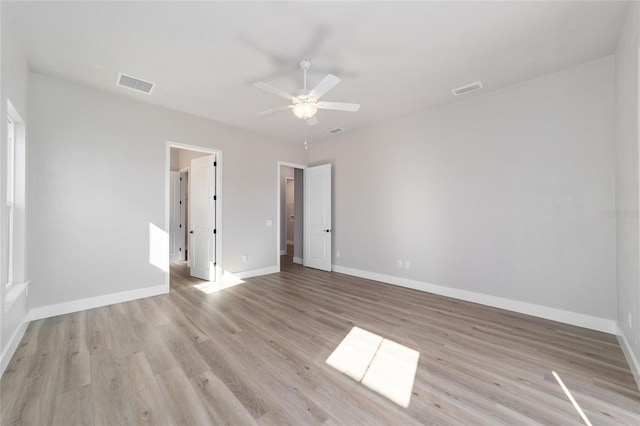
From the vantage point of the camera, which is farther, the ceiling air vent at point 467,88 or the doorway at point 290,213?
the doorway at point 290,213

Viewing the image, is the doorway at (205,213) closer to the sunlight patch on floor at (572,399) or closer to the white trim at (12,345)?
the white trim at (12,345)

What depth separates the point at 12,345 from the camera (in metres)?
2.37

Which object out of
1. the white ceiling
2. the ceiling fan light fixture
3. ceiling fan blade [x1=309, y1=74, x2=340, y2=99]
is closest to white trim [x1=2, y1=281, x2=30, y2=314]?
the white ceiling

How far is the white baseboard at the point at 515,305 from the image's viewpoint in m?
2.90

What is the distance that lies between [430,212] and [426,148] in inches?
41.3

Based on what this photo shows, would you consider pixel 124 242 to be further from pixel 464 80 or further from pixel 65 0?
pixel 464 80

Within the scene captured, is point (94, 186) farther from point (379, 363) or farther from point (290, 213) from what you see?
point (290, 213)

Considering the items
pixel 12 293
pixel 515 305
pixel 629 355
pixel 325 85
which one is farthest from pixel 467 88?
pixel 12 293

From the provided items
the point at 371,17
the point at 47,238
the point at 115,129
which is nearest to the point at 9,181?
the point at 47,238

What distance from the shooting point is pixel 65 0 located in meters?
2.08

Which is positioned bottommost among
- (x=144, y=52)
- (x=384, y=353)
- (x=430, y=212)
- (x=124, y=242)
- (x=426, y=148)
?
(x=384, y=353)

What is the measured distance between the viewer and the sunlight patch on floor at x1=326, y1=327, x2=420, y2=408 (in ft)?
6.32

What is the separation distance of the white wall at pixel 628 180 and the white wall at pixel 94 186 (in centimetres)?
515

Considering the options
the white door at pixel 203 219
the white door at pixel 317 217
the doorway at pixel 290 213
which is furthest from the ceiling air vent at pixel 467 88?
the white door at pixel 203 219
